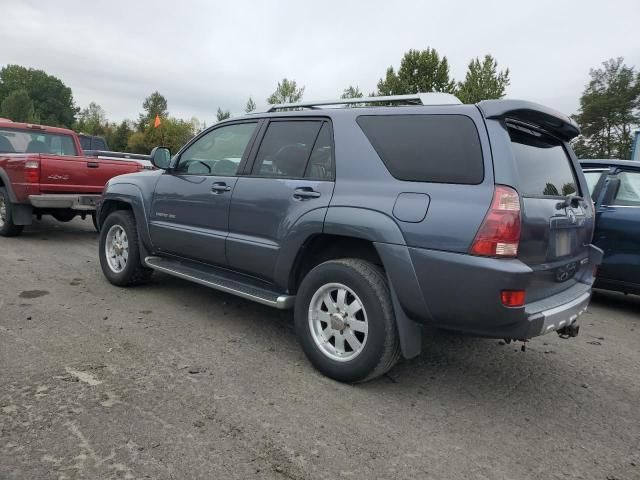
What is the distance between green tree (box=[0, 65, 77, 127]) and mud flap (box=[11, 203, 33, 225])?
102255mm

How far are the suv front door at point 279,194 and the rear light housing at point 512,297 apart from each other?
1.26 metres

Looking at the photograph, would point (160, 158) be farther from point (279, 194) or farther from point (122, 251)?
point (279, 194)

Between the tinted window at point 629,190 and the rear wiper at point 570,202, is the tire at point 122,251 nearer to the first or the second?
the rear wiper at point 570,202

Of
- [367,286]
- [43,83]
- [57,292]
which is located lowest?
[57,292]

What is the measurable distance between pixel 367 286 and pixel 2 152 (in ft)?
26.5

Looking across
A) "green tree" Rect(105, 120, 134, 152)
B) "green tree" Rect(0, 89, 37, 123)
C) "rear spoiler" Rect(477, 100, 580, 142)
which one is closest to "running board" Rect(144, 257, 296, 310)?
"rear spoiler" Rect(477, 100, 580, 142)

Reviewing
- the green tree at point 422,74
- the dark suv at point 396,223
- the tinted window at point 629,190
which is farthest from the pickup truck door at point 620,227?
the green tree at point 422,74

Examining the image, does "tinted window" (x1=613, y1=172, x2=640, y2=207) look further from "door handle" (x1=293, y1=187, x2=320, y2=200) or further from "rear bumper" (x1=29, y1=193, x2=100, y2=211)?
"rear bumper" (x1=29, y1=193, x2=100, y2=211)

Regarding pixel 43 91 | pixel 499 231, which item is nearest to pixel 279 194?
pixel 499 231

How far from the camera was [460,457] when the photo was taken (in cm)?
244

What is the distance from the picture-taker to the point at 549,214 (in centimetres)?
291

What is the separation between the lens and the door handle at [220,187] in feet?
13.2

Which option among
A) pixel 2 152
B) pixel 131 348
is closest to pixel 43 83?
pixel 2 152

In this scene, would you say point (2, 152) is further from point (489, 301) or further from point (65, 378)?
point (489, 301)
